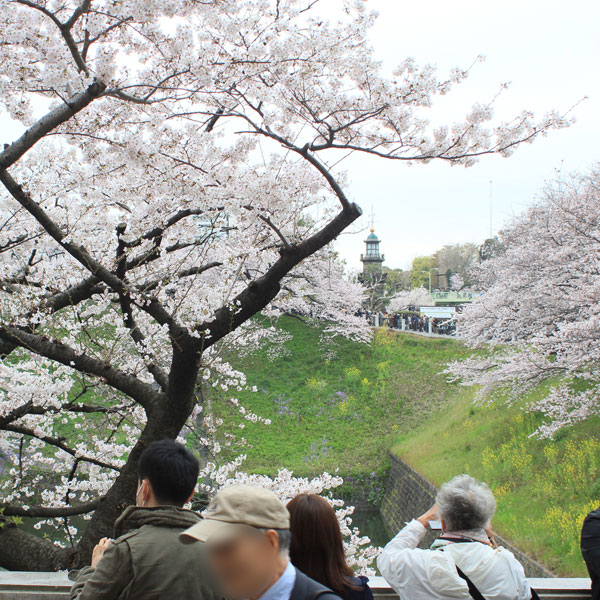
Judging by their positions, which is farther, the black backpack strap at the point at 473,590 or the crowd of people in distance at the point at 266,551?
the black backpack strap at the point at 473,590

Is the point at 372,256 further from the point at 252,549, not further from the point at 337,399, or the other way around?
the point at 252,549

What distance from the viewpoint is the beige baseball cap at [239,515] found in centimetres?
127

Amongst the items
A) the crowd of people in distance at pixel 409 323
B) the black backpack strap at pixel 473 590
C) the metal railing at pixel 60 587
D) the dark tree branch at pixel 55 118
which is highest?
the crowd of people in distance at pixel 409 323

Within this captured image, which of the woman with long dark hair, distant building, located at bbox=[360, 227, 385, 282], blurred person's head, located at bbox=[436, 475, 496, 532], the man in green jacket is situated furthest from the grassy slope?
distant building, located at bbox=[360, 227, 385, 282]

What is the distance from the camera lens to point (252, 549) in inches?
50.2

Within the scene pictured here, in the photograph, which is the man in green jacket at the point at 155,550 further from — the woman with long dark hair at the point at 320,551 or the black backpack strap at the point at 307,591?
the black backpack strap at the point at 307,591

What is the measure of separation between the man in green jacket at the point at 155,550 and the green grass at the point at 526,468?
7244 mm

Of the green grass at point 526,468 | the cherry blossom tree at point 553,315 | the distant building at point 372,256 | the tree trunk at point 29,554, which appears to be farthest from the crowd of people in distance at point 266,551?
the distant building at point 372,256

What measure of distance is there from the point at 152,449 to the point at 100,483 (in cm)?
583

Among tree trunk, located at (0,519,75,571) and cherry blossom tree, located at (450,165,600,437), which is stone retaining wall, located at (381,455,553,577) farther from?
tree trunk, located at (0,519,75,571)

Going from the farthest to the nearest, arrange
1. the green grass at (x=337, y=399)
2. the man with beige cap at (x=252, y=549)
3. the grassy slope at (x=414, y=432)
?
the green grass at (x=337, y=399)
the grassy slope at (x=414, y=432)
the man with beige cap at (x=252, y=549)

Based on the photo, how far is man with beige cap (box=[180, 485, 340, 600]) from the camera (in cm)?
126

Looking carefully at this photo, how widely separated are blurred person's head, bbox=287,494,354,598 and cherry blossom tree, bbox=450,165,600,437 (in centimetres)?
768

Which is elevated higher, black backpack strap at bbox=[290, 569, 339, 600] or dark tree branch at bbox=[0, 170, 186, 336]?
dark tree branch at bbox=[0, 170, 186, 336]
